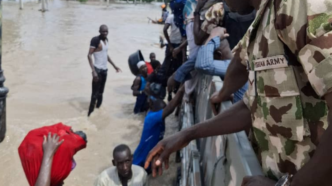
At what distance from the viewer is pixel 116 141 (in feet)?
21.2

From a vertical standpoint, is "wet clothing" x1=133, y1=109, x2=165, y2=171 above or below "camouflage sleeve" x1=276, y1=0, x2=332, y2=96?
below

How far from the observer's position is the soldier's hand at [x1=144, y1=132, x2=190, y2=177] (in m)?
1.76

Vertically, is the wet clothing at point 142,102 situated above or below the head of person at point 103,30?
below

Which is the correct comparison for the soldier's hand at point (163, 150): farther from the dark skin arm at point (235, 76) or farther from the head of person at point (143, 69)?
the head of person at point (143, 69)

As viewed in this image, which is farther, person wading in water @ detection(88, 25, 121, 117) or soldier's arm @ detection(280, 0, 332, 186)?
person wading in water @ detection(88, 25, 121, 117)

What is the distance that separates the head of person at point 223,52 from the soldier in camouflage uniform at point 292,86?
6.45 feet

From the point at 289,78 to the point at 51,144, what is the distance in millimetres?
1919

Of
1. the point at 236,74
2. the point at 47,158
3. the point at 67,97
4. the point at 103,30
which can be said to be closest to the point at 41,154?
the point at 47,158

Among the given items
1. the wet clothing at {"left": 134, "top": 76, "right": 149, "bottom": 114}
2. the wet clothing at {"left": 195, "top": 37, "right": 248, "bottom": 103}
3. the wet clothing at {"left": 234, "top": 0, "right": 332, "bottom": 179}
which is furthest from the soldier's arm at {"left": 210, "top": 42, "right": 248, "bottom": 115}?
the wet clothing at {"left": 134, "top": 76, "right": 149, "bottom": 114}

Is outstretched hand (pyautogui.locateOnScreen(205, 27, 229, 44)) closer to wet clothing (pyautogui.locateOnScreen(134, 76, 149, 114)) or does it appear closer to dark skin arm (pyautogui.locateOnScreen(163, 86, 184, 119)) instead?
dark skin arm (pyautogui.locateOnScreen(163, 86, 184, 119))

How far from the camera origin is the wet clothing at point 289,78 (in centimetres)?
100

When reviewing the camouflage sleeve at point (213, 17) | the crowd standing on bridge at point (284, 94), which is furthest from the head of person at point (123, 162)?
the crowd standing on bridge at point (284, 94)

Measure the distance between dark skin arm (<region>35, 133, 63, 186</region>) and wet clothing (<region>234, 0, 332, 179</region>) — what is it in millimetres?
1628

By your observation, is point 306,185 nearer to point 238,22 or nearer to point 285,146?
point 285,146
